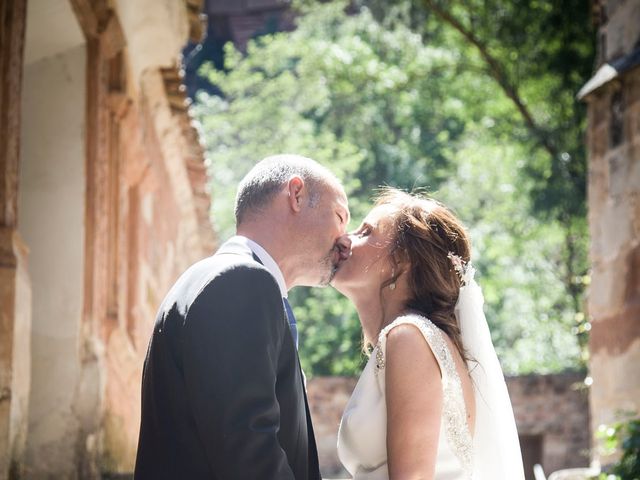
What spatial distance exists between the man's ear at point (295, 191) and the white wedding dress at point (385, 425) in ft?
1.61

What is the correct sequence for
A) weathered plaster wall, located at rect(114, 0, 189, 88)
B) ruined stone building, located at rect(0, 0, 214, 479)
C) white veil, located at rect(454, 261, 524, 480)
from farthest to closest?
weathered plaster wall, located at rect(114, 0, 189, 88), ruined stone building, located at rect(0, 0, 214, 479), white veil, located at rect(454, 261, 524, 480)

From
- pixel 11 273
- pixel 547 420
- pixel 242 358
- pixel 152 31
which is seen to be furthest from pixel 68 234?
pixel 547 420

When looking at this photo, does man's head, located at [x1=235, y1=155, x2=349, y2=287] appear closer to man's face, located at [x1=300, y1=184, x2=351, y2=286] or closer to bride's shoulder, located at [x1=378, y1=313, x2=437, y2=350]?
man's face, located at [x1=300, y1=184, x2=351, y2=286]

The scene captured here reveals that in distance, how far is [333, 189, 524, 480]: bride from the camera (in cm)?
302

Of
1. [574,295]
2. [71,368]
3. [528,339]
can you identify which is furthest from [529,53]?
[71,368]

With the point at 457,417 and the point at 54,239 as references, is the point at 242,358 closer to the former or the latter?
the point at 457,417

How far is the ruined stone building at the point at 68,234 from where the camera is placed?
12.5 feet

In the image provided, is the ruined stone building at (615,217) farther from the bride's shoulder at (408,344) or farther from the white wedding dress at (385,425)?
the bride's shoulder at (408,344)

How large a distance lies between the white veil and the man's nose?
408mm

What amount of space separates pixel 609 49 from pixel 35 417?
438 centimetres

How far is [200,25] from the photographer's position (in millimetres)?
6996

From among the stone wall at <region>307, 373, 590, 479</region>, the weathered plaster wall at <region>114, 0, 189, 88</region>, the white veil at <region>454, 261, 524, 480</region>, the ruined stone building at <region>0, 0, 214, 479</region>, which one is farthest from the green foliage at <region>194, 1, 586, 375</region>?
the white veil at <region>454, 261, 524, 480</region>

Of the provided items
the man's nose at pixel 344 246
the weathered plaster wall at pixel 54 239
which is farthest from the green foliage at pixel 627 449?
the man's nose at pixel 344 246

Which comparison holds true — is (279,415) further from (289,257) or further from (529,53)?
(529,53)
